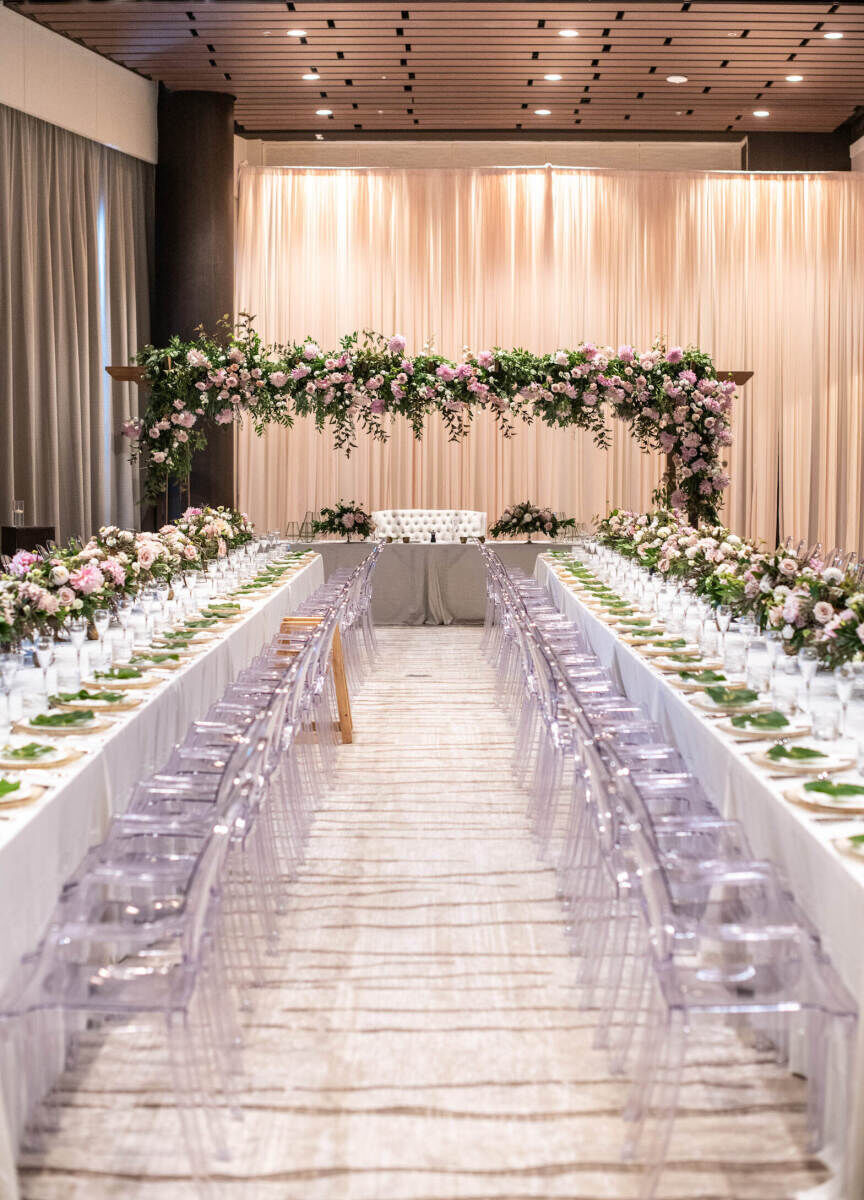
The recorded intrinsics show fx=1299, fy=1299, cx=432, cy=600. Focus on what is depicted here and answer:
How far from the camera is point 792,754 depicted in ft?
11.5

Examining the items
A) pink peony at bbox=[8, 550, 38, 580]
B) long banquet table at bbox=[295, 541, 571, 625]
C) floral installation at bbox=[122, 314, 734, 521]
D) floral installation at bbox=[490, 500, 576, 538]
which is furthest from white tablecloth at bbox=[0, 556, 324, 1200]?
floral installation at bbox=[490, 500, 576, 538]

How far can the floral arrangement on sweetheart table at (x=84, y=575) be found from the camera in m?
4.52

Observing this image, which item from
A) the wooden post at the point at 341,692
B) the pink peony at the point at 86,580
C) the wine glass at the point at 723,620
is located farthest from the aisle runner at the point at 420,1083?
the wooden post at the point at 341,692

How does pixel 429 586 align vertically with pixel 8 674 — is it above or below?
below

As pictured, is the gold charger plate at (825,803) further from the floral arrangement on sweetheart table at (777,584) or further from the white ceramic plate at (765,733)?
the floral arrangement on sweetheart table at (777,584)

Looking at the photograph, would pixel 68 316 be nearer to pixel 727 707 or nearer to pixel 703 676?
pixel 703 676

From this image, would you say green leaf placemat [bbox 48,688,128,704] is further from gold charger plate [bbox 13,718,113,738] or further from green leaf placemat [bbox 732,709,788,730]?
green leaf placemat [bbox 732,709,788,730]

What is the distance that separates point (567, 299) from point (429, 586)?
5.40 m

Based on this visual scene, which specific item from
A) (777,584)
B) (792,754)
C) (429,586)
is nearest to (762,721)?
(792,754)

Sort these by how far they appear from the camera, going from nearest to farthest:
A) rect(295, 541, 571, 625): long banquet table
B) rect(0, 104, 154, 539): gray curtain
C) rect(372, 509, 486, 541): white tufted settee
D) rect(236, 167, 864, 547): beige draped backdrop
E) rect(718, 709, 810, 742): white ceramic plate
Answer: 1. rect(718, 709, 810, 742): white ceramic plate
2. rect(0, 104, 154, 539): gray curtain
3. rect(295, 541, 571, 625): long banquet table
4. rect(372, 509, 486, 541): white tufted settee
5. rect(236, 167, 864, 547): beige draped backdrop

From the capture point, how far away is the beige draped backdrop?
1568 cm

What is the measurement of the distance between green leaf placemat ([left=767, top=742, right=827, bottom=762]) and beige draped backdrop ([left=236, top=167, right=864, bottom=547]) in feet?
41.3

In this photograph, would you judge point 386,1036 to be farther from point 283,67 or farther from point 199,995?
point 283,67

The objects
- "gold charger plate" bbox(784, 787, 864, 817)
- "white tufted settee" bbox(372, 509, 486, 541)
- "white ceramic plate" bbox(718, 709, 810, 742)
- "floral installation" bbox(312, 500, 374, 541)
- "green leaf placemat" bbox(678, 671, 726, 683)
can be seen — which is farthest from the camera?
"white tufted settee" bbox(372, 509, 486, 541)
